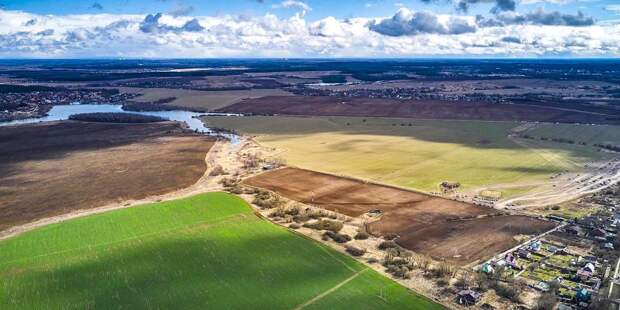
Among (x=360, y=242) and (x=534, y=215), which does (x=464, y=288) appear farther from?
(x=534, y=215)

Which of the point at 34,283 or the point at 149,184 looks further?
the point at 149,184

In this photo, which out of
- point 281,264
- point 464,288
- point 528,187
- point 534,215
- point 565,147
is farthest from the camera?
point 565,147

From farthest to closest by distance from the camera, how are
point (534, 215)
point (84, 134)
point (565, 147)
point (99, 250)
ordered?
point (84, 134), point (565, 147), point (534, 215), point (99, 250)

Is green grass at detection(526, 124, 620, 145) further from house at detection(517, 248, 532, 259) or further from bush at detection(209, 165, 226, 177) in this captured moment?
bush at detection(209, 165, 226, 177)

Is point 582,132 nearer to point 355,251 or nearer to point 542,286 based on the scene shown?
point 542,286

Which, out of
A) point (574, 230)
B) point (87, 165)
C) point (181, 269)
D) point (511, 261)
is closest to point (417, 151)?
point (574, 230)

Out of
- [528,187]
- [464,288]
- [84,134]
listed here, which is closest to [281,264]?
[464,288]

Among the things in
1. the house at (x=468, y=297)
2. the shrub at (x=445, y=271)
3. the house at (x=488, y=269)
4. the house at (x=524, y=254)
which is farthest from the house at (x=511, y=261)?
the house at (x=468, y=297)

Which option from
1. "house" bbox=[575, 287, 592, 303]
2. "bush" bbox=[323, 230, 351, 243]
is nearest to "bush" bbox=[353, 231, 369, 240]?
"bush" bbox=[323, 230, 351, 243]
